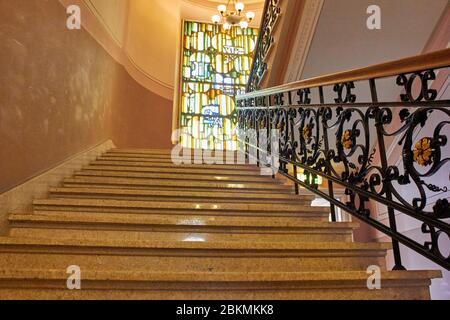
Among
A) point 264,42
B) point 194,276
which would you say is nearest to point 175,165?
point 264,42

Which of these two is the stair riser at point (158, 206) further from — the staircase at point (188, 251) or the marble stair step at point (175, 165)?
the marble stair step at point (175, 165)

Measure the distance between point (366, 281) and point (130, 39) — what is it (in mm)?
6061

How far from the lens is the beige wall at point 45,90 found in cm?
242

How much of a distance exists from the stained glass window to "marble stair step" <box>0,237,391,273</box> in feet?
21.2

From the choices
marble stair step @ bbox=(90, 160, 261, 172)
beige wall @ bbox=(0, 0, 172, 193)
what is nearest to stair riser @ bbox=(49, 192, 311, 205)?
beige wall @ bbox=(0, 0, 172, 193)

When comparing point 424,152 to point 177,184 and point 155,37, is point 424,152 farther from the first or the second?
point 155,37

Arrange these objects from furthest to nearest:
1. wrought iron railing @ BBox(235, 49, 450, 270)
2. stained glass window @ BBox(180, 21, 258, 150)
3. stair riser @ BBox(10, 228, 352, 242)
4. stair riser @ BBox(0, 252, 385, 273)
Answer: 1. stained glass window @ BBox(180, 21, 258, 150)
2. stair riser @ BBox(10, 228, 352, 242)
3. stair riser @ BBox(0, 252, 385, 273)
4. wrought iron railing @ BBox(235, 49, 450, 270)

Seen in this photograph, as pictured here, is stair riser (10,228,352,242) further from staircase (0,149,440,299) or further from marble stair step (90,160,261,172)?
marble stair step (90,160,261,172)

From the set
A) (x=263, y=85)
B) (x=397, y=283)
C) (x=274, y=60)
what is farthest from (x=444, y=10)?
(x=397, y=283)

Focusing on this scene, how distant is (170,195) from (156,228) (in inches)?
25.4

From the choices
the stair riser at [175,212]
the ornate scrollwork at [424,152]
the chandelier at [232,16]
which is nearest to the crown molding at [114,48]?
the chandelier at [232,16]

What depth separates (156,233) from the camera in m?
2.16

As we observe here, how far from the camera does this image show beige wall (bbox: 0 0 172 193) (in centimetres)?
242
